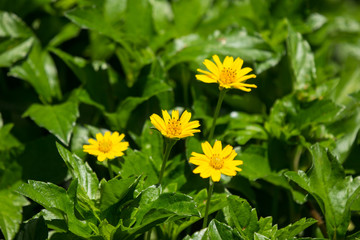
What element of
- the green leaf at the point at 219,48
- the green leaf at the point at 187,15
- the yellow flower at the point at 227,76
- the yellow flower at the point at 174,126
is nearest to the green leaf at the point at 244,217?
the yellow flower at the point at 174,126

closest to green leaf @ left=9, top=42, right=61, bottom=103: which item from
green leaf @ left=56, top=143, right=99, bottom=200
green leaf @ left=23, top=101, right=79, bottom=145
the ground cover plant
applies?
the ground cover plant

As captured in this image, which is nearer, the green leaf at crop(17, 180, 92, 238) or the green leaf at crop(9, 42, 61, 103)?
the green leaf at crop(17, 180, 92, 238)

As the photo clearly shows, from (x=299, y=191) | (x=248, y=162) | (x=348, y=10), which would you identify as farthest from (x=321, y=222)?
(x=348, y=10)

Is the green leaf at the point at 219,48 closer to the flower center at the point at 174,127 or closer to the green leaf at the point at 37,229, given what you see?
the flower center at the point at 174,127

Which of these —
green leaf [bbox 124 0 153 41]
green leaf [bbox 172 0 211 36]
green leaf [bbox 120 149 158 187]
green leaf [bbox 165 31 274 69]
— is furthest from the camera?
green leaf [bbox 172 0 211 36]

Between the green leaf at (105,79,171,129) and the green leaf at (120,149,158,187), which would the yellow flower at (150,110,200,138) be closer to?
the green leaf at (120,149,158,187)

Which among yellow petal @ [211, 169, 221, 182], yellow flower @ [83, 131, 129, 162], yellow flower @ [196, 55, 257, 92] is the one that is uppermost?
yellow flower @ [196, 55, 257, 92]
